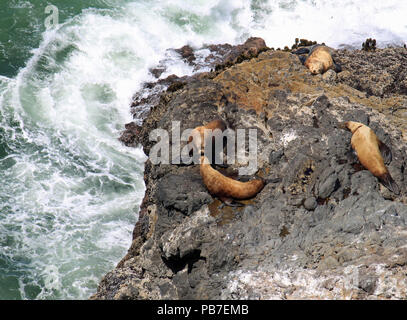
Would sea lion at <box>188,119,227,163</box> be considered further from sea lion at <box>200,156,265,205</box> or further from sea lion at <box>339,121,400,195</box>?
sea lion at <box>339,121,400,195</box>

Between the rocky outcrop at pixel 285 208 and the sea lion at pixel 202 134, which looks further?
the sea lion at pixel 202 134

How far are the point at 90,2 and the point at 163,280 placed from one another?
55.2ft

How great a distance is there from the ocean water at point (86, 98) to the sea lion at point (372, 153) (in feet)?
20.8

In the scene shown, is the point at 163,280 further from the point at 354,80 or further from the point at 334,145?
the point at 354,80

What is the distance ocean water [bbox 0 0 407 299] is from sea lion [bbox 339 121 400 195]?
6.35 m

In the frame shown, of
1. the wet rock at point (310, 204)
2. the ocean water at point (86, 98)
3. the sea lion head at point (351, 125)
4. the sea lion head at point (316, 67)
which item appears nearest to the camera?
the wet rock at point (310, 204)

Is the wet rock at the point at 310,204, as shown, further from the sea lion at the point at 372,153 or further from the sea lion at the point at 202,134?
the sea lion at the point at 202,134

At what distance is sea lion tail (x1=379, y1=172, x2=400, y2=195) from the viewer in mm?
5781

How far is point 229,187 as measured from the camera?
617cm

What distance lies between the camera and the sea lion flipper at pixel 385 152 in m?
6.25

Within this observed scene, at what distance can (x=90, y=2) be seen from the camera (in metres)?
18.9

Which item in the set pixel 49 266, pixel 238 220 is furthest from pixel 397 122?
pixel 49 266

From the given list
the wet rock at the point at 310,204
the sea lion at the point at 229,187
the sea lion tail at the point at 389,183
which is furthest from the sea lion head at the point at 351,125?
the sea lion at the point at 229,187
